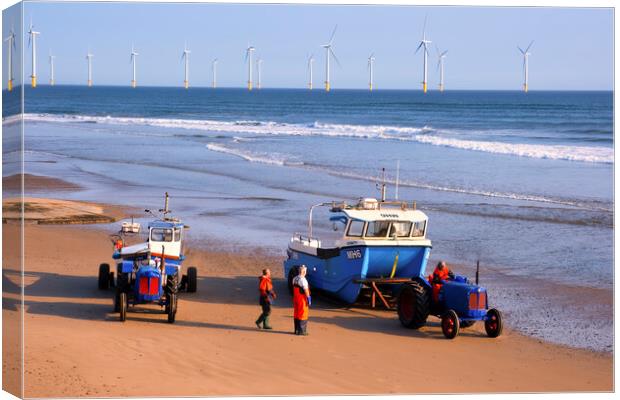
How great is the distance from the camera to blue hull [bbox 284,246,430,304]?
1828cm

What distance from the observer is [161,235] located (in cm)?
1955

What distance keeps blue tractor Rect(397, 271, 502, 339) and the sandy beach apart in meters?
0.22

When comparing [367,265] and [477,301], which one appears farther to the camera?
[367,265]

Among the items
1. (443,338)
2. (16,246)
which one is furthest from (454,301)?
(16,246)

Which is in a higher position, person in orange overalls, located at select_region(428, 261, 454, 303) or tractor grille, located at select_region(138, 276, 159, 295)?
person in orange overalls, located at select_region(428, 261, 454, 303)

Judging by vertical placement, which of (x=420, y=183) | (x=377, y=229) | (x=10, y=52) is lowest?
(x=377, y=229)

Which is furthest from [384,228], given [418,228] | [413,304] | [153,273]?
[153,273]

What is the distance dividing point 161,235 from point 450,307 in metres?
5.94

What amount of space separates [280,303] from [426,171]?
2398cm

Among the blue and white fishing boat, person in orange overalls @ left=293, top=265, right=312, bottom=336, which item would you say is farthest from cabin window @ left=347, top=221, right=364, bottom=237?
person in orange overalls @ left=293, top=265, right=312, bottom=336

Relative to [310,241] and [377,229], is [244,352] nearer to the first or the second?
[377,229]

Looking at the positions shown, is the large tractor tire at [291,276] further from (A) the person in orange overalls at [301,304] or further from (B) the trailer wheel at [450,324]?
(B) the trailer wheel at [450,324]

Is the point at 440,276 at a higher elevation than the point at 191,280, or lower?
higher

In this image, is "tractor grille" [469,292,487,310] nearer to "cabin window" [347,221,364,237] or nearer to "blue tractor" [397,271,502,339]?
"blue tractor" [397,271,502,339]
